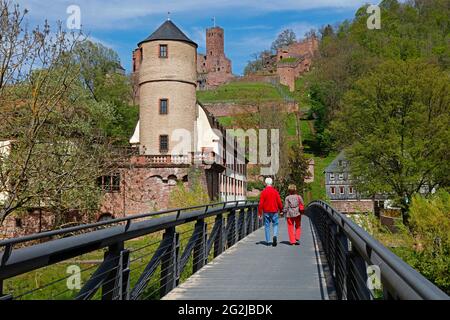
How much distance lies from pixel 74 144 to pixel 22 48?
233 inches

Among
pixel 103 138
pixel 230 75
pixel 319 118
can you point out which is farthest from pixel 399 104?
pixel 230 75

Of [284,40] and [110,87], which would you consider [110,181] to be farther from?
[284,40]

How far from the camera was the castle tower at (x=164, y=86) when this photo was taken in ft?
135

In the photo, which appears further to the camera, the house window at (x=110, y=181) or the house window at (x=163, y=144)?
the house window at (x=163, y=144)

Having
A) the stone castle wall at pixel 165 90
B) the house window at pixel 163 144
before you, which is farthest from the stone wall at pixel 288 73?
the house window at pixel 163 144

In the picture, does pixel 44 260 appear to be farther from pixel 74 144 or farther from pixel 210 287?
pixel 74 144

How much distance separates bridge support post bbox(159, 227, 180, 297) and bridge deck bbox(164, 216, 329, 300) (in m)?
0.12

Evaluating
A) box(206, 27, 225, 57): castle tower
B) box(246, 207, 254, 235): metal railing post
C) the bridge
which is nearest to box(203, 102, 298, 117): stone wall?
box(206, 27, 225, 57): castle tower

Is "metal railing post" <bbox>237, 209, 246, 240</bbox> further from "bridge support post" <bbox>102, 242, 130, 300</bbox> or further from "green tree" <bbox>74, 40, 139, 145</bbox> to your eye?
"green tree" <bbox>74, 40, 139, 145</bbox>

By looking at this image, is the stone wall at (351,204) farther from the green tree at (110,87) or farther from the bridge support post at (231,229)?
the bridge support post at (231,229)

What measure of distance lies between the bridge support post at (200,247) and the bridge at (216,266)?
2 centimetres

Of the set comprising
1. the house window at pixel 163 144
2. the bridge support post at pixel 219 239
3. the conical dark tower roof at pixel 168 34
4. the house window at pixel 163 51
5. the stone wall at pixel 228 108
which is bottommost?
the bridge support post at pixel 219 239

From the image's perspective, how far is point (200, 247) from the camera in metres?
10.1

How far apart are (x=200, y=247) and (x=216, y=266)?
1.46 feet
